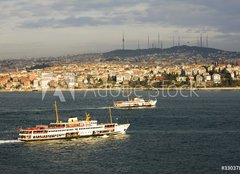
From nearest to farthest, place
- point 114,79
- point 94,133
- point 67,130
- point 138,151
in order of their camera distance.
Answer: point 138,151 < point 67,130 < point 94,133 < point 114,79

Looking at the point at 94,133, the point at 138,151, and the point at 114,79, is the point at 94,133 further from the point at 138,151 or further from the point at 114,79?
the point at 114,79

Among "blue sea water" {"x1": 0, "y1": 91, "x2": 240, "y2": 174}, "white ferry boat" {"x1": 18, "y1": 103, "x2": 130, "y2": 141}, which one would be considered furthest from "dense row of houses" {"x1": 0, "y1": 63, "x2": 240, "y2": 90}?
"white ferry boat" {"x1": 18, "y1": 103, "x2": 130, "y2": 141}

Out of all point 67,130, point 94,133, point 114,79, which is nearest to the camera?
point 67,130

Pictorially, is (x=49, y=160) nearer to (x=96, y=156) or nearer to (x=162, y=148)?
(x=96, y=156)

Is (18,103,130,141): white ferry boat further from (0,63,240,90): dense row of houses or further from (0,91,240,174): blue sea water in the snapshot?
(0,63,240,90): dense row of houses

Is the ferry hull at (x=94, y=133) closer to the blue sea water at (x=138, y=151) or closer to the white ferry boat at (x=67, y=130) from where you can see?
the white ferry boat at (x=67, y=130)

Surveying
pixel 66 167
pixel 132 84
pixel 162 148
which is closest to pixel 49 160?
pixel 66 167

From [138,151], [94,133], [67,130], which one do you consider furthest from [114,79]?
[138,151]

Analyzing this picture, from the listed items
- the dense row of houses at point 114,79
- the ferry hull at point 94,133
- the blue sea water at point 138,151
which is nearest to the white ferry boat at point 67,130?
the ferry hull at point 94,133
